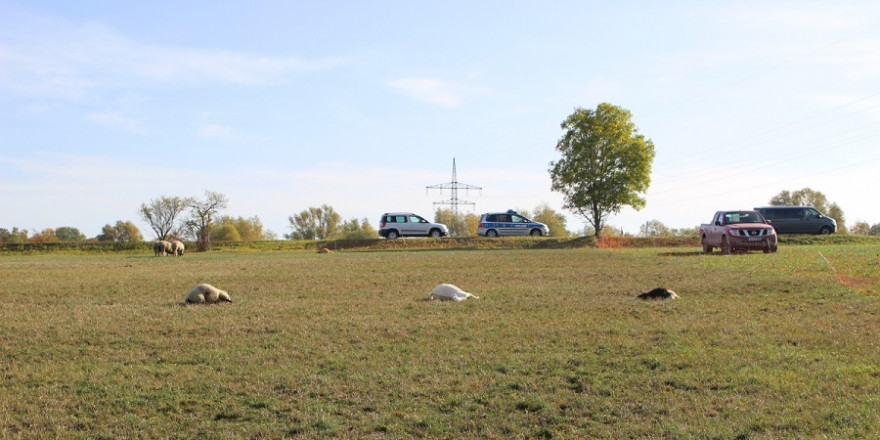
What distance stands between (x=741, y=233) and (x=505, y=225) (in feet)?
88.2

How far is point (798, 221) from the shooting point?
51.1 m

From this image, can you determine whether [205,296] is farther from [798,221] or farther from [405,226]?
[798,221]

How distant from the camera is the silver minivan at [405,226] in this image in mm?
55688

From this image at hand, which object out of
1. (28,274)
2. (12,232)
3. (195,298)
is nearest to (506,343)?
(195,298)

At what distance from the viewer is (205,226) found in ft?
250

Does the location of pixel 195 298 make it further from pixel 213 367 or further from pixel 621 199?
A: pixel 621 199

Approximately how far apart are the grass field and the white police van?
39.9m

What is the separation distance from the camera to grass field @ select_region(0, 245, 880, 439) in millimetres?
6715

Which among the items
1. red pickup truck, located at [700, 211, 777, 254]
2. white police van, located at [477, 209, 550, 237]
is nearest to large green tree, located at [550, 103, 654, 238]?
white police van, located at [477, 209, 550, 237]

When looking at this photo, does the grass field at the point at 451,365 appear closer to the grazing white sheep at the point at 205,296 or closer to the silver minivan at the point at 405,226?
the grazing white sheep at the point at 205,296

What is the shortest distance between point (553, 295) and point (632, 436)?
1026 cm

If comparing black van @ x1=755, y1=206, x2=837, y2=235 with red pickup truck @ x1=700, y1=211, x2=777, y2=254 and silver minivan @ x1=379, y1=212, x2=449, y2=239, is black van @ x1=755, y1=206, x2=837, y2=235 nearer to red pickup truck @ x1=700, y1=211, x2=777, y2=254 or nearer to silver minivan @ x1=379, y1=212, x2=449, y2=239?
red pickup truck @ x1=700, y1=211, x2=777, y2=254

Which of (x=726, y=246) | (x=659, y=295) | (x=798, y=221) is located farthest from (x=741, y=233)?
(x=798, y=221)

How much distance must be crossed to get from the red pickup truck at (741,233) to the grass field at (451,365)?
14.7 m
